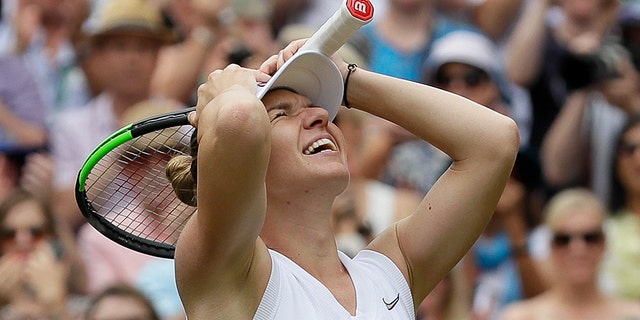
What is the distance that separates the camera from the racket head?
3143mm

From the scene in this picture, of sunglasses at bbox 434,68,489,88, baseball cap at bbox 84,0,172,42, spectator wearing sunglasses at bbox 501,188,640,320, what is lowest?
spectator wearing sunglasses at bbox 501,188,640,320

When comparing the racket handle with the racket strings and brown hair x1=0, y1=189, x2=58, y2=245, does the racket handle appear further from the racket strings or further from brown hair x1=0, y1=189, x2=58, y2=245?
brown hair x1=0, y1=189, x2=58, y2=245

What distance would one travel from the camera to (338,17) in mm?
2885

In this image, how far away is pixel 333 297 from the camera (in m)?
2.94

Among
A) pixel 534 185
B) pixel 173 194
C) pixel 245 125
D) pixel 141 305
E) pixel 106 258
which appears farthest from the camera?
pixel 534 185

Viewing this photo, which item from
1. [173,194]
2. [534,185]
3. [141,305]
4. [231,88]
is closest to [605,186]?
[534,185]

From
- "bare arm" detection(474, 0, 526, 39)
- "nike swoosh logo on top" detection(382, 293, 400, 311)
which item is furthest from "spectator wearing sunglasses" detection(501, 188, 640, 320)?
"nike swoosh logo on top" detection(382, 293, 400, 311)

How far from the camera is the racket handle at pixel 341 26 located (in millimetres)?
2838

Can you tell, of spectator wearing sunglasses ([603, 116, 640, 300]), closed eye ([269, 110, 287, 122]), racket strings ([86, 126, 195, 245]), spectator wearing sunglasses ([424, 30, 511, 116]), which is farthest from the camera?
spectator wearing sunglasses ([424, 30, 511, 116])

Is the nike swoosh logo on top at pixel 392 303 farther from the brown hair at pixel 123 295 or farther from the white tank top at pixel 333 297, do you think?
the brown hair at pixel 123 295

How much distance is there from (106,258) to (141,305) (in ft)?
2.02

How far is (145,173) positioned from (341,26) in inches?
38.1

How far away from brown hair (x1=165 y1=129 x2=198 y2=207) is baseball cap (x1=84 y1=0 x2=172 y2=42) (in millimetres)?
3667

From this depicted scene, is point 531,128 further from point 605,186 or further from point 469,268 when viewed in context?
point 469,268
